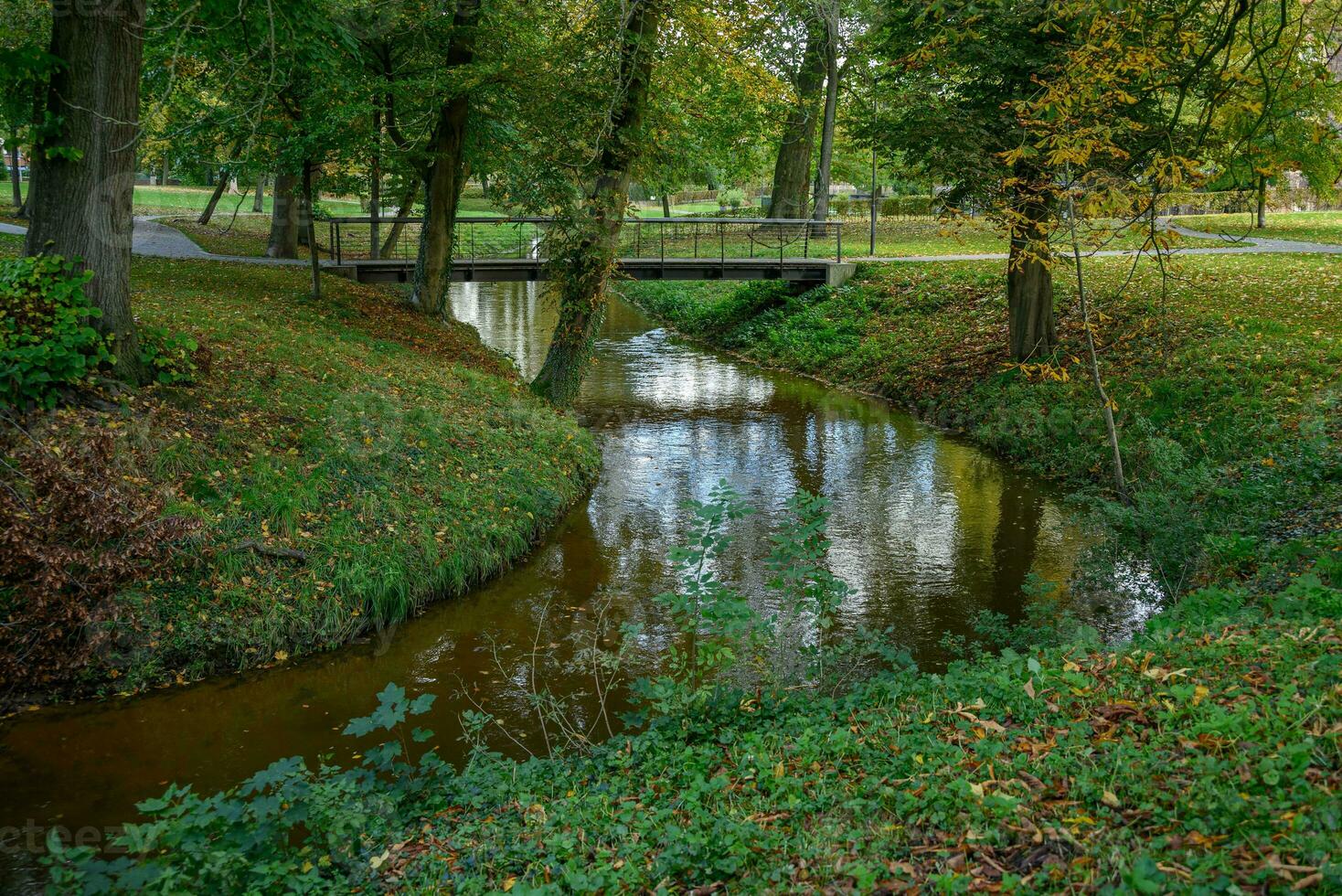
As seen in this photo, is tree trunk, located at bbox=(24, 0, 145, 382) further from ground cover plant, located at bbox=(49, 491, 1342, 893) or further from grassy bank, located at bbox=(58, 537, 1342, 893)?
grassy bank, located at bbox=(58, 537, 1342, 893)

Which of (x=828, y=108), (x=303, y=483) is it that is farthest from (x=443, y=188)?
(x=828, y=108)

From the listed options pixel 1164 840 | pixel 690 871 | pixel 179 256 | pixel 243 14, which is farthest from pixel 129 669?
pixel 179 256

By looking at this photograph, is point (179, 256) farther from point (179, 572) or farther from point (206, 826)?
point (206, 826)

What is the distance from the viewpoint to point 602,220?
14250 mm

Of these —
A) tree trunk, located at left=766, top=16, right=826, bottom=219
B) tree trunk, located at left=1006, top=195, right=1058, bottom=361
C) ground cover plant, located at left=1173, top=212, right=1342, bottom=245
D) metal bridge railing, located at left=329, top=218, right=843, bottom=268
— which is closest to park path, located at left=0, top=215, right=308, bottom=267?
metal bridge railing, located at left=329, top=218, right=843, bottom=268

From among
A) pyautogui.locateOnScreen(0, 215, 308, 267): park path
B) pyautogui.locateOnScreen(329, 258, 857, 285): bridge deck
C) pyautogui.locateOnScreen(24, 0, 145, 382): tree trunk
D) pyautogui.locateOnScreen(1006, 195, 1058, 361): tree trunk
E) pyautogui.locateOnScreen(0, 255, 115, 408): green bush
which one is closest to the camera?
pyautogui.locateOnScreen(0, 255, 115, 408): green bush

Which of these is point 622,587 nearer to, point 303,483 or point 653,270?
point 303,483

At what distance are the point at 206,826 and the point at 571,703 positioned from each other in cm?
325

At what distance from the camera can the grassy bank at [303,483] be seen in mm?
8023

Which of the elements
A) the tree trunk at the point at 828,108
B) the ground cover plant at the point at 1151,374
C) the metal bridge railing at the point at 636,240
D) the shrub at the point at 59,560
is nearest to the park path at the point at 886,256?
the metal bridge railing at the point at 636,240

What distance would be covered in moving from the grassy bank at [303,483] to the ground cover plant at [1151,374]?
6.02 metres

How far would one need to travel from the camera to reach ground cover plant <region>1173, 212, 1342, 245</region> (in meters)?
24.5

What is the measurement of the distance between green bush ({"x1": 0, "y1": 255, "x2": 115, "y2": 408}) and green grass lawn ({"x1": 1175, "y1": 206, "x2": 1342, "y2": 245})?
20772 millimetres

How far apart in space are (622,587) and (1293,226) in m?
28.0
